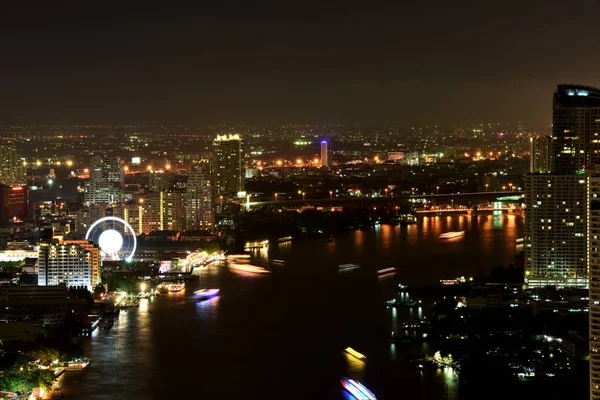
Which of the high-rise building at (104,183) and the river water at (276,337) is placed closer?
the river water at (276,337)

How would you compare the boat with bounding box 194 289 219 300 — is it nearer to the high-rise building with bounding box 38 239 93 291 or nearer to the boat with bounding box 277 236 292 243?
the high-rise building with bounding box 38 239 93 291

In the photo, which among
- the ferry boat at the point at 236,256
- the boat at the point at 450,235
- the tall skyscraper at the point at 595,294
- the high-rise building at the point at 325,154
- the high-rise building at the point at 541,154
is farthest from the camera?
the high-rise building at the point at 325,154

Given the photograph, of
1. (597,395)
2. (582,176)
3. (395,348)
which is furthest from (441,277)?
(597,395)

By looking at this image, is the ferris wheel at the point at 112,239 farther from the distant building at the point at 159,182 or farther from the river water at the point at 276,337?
the distant building at the point at 159,182

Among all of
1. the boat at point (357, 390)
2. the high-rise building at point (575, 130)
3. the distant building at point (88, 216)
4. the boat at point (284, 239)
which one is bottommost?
the boat at point (357, 390)

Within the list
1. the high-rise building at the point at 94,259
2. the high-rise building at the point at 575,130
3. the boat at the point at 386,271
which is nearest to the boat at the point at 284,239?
the boat at the point at 386,271

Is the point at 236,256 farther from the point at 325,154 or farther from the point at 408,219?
the point at 325,154

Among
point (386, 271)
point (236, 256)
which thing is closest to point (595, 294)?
point (386, 271)
